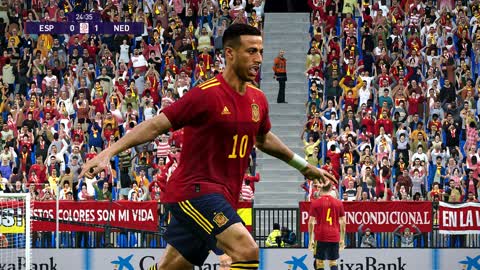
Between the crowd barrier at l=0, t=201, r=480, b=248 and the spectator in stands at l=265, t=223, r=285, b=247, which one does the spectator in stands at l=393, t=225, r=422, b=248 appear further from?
the spectator in stands at l=265, t=223, r=285, b=247

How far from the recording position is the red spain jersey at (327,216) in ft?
66.4

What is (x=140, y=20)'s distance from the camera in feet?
107

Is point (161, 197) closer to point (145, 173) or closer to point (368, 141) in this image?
point (145, 173)

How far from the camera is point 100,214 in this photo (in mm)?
23750

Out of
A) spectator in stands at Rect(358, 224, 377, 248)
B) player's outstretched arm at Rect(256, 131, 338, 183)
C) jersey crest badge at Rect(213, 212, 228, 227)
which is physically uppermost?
player's outstretched arm at Rect(256, 131, 338, 183)

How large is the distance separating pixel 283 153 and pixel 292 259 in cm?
1219

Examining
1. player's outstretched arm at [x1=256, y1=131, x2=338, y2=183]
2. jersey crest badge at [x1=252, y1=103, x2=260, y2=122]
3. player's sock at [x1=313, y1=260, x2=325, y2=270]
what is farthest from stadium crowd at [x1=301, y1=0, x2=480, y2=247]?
jersey crest badge at [x1=252, y1=103, x2=260, y2=122]

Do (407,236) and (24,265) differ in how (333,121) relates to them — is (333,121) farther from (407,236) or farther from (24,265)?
(24,265)

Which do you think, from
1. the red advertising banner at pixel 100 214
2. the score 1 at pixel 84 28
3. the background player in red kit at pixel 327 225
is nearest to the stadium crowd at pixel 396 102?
the background player in red kit at pixel 327 225

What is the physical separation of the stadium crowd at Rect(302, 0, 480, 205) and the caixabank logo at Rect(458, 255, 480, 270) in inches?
93.5

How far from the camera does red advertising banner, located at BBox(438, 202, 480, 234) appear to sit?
2317cm

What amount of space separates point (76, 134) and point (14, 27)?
5.56 m

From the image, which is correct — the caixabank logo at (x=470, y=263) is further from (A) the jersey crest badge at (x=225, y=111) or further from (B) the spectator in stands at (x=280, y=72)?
(A) the jersey crest badge at (x=225, y=111)

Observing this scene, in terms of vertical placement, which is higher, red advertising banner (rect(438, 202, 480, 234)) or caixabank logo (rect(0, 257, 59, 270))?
red advertising banner (rect(438, 202, 480, 234))
